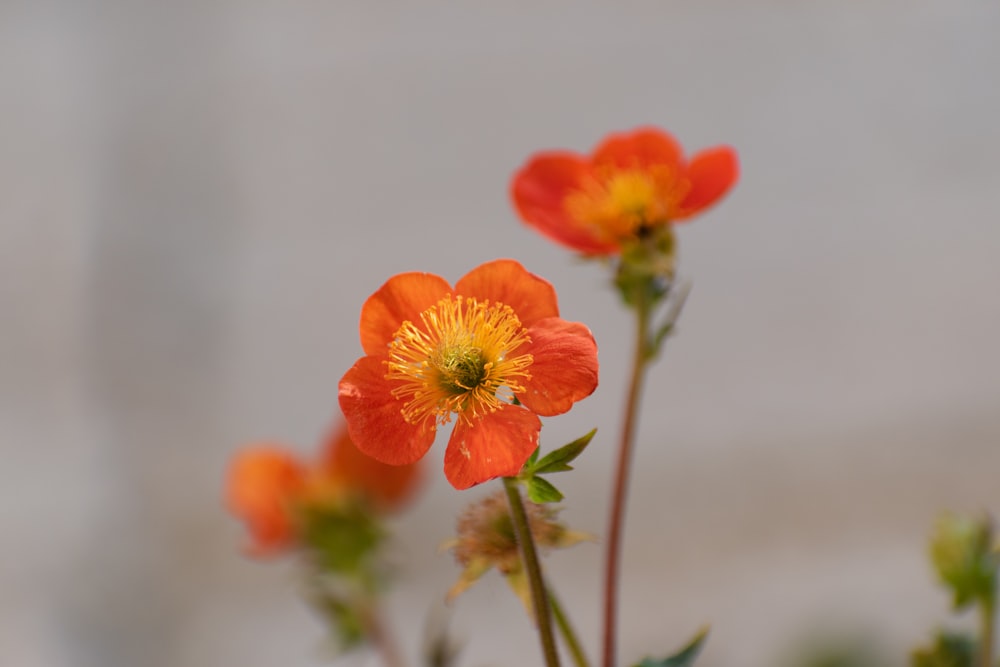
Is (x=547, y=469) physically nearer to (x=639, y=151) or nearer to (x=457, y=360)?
(x=457, y=360)

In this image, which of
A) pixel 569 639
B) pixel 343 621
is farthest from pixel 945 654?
pixel 343 621

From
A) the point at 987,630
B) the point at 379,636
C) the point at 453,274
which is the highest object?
the point at 453,274

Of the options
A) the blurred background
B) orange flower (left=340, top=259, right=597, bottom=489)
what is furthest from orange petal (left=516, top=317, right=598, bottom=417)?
the blurred background

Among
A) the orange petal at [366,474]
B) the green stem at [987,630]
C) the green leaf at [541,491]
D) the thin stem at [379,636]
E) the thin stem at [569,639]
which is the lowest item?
the green stem at [987,630]

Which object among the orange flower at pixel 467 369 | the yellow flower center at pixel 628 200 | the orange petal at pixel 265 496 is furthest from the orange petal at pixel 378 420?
the orange petal at pixel 265 496

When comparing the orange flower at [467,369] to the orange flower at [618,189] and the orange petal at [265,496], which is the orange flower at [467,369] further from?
the orange petal at [265,496]

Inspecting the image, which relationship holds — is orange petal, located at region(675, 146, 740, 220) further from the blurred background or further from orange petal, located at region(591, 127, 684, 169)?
the blurred background

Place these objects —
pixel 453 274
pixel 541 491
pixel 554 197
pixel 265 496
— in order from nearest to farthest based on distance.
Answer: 1. pixel 541 491
2. pixel 554 197
3. pixel 265 496
4. pixel 453 274
